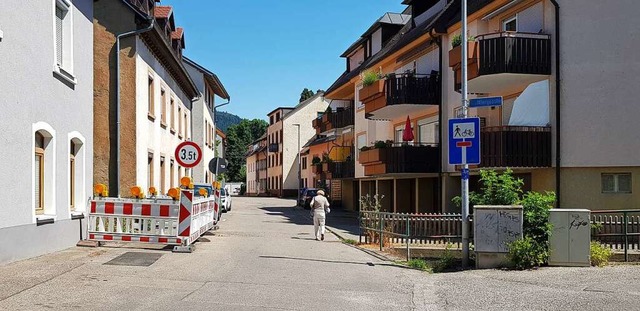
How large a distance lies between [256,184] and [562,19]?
267ft

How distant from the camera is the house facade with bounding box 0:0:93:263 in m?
10.9

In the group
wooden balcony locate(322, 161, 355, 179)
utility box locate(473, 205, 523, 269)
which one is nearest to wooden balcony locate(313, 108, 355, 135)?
wooden balcony locate(322, 161, 355, 179)

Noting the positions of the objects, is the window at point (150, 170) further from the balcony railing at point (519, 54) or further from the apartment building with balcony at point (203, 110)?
the apartment building with balcony at point (203, 110)

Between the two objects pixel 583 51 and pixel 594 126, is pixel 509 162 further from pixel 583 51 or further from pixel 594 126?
pixel 583 51

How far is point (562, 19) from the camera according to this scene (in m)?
19.0

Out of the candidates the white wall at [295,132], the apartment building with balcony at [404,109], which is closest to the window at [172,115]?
the apartment building with balcony at [404,109]

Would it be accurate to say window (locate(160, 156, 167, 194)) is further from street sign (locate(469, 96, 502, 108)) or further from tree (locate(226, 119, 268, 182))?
tree (locate(226, 119, 268, 182))

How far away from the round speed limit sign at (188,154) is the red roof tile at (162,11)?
40.9 feet

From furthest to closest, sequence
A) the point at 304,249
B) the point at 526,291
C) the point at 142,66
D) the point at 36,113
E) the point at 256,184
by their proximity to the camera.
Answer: the point at 256,184 < the point at 142,66 < the point at 304,249 < the point at 36,113 < the point at 526,291

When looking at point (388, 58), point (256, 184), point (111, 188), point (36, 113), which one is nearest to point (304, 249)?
point (111, 188)

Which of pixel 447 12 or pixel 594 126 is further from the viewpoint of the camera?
pixel 447 12

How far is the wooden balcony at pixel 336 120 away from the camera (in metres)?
40.2

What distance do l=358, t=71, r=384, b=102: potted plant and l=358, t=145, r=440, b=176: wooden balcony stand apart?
96.9 inches

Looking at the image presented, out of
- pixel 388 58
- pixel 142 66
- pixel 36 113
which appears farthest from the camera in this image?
pixel 388 58
